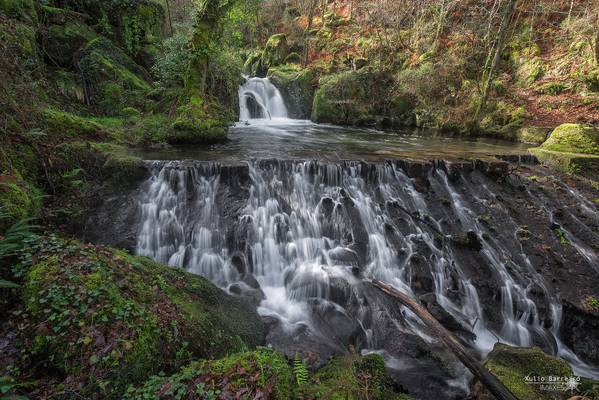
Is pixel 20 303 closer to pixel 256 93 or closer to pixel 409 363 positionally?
pixel 409 363

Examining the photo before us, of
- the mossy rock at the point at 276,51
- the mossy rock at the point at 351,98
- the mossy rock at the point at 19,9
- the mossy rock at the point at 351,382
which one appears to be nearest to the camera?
the mossy rock at the point at 351,382

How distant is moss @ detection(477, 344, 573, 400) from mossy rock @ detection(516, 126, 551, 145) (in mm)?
13199

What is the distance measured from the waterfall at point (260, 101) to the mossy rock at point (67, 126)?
10.6 meters

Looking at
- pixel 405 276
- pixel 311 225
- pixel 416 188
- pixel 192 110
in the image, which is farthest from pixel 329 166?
pixel 192 110

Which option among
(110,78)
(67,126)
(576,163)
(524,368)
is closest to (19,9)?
(110,78)

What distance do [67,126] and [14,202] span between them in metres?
4.29

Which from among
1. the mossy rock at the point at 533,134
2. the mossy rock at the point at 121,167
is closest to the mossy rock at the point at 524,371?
the mossy rock at the point at 121,167

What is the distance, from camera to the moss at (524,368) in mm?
3402

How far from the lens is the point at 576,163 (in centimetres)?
952

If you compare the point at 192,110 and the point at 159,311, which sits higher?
the point at 192,110

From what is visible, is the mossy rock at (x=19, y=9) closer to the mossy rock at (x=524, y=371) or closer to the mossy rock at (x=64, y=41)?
the mossy rock at (x=64, y=41)

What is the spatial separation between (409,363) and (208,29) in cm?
1215

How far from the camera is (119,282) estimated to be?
314 centimetres

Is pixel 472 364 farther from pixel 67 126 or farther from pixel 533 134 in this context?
pixel 533 134
